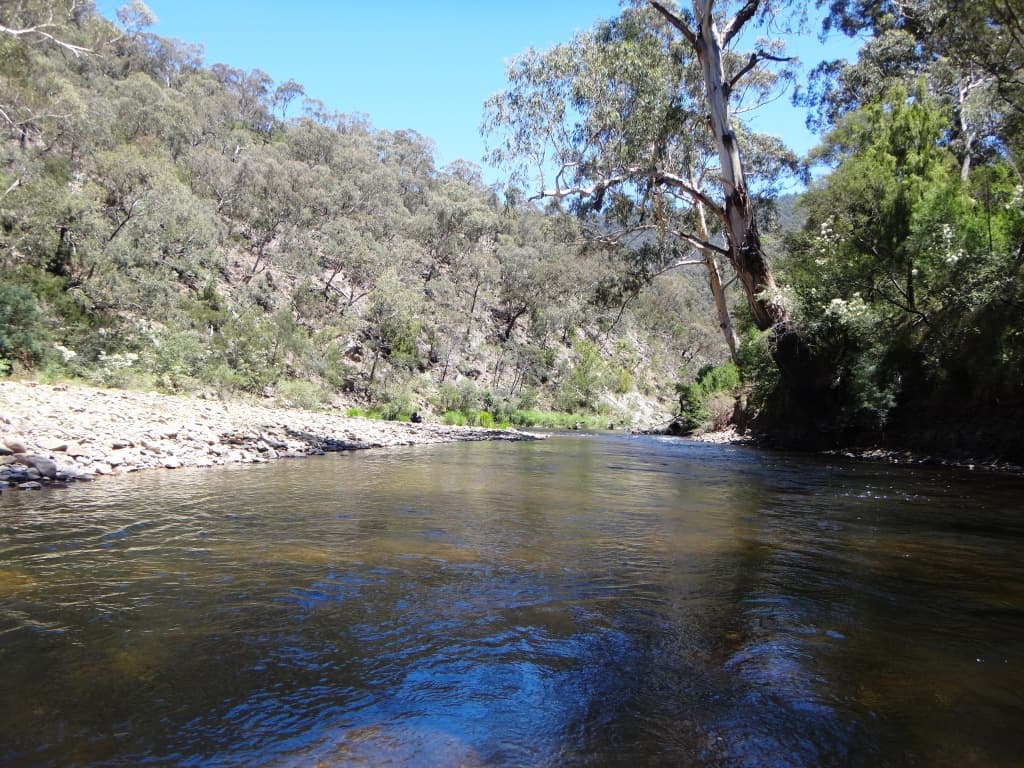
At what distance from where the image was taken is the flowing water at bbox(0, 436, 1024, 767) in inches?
72.0

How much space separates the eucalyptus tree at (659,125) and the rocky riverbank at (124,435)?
32.1 feet

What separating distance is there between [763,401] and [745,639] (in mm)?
16446

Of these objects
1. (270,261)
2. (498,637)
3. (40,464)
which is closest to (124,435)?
(40,464)

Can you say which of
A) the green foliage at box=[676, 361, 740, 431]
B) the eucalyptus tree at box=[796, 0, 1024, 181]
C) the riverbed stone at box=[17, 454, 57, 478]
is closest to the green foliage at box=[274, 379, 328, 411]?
the riverbed stone at box=[17, 454, 57, 478]

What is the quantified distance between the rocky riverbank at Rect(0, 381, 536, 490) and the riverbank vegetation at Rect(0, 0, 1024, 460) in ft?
10.0

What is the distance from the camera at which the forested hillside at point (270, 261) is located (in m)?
16.4

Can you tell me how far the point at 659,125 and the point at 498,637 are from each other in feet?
51.7

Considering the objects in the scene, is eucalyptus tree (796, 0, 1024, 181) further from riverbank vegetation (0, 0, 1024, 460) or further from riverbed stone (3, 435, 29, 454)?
riverbed stone (3, 435, 29, 454)

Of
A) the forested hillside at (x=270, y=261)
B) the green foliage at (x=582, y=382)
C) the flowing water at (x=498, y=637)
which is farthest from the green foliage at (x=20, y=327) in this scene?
the green foliage at (x=582, y=382)

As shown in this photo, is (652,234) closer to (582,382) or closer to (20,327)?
(20,327)

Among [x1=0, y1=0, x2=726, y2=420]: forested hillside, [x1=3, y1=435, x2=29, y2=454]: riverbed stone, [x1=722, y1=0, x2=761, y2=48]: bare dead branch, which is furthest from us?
[x1=0, y1=0, x2=726, y2=420]: forested hillside

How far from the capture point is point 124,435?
319 inches

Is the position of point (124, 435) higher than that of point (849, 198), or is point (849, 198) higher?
point (849, 198)

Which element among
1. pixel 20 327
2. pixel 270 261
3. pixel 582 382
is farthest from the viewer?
pixel 582 382
